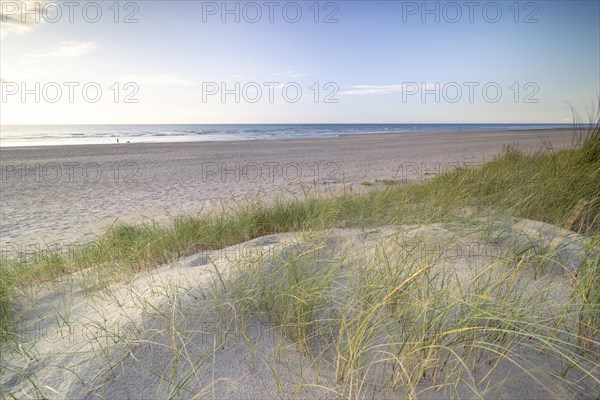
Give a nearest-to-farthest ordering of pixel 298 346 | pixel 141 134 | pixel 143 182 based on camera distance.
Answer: pixel 298 346 < pixel 143 182 < pixel 141 134

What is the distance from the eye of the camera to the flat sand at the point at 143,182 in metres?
6.80

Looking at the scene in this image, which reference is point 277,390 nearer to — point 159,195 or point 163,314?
point 163,314

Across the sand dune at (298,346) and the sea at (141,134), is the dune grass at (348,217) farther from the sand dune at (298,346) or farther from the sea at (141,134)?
the sea at (141,134)

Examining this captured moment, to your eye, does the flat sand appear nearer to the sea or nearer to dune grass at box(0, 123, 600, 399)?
dune grass at box(0, 123, 600, 399)

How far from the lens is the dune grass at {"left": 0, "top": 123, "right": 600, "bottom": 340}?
340 cm

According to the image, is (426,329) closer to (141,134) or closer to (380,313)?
(380,313)

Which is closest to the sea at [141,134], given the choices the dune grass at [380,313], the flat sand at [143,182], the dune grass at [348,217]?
the flat sand at [143,182]

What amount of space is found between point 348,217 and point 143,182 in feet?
28.6

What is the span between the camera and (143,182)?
1106 centimetres

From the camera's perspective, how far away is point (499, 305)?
1.71m

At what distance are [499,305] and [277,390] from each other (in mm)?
1135

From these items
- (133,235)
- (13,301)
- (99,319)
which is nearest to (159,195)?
(133,235)

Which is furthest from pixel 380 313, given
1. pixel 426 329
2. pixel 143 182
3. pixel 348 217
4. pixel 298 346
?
pixel 143 182

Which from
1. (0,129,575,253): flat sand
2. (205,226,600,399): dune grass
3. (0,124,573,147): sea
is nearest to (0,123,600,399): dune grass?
(205,226,600,399): dune grass
